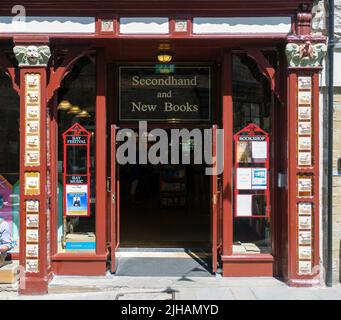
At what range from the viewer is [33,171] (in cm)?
640

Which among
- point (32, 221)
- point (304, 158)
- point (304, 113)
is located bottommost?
point (32, 221)

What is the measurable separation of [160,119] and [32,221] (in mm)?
2684

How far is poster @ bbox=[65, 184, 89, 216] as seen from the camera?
709 centimetres

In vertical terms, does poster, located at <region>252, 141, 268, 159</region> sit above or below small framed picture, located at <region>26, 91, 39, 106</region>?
below

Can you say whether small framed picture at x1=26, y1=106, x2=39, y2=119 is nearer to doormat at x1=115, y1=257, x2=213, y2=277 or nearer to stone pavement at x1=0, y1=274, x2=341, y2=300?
stone pavement at x1=0, y1=274, x2=341, y2=300

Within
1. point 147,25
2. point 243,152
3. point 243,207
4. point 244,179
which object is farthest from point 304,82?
point 147,25

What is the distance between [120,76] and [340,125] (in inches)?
139

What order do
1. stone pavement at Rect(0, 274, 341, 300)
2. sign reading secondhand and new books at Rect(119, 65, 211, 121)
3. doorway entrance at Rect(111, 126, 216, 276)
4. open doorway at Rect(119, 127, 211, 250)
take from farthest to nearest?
open doorway at Rect(119, 127, 211, 250)
sign reading secondhand and new books at Rect(119, 65, 211, 121)
doorway entrance at Rect(111, 126, 216, 276)
stone pavement at Rect(0, 274, 341, 300)

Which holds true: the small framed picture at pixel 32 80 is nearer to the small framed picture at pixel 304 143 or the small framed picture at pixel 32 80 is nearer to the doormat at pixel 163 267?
the doormat at pixel 163 267

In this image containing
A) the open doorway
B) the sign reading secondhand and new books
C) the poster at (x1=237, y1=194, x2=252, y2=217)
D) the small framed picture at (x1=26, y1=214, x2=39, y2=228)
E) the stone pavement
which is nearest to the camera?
the stone pavement

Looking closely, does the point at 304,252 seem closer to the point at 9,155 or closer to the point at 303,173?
the point at 303,173

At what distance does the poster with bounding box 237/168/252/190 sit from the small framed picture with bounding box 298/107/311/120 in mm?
1133

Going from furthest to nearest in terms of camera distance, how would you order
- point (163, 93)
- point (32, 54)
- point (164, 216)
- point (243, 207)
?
point (164, 216), point (163, 93), point (243, 207), point (32, 54)

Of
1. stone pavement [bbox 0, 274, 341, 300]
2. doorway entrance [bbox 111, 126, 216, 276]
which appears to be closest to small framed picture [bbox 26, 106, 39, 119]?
doorway entrance [bbox 111, 126, 216, 276]
